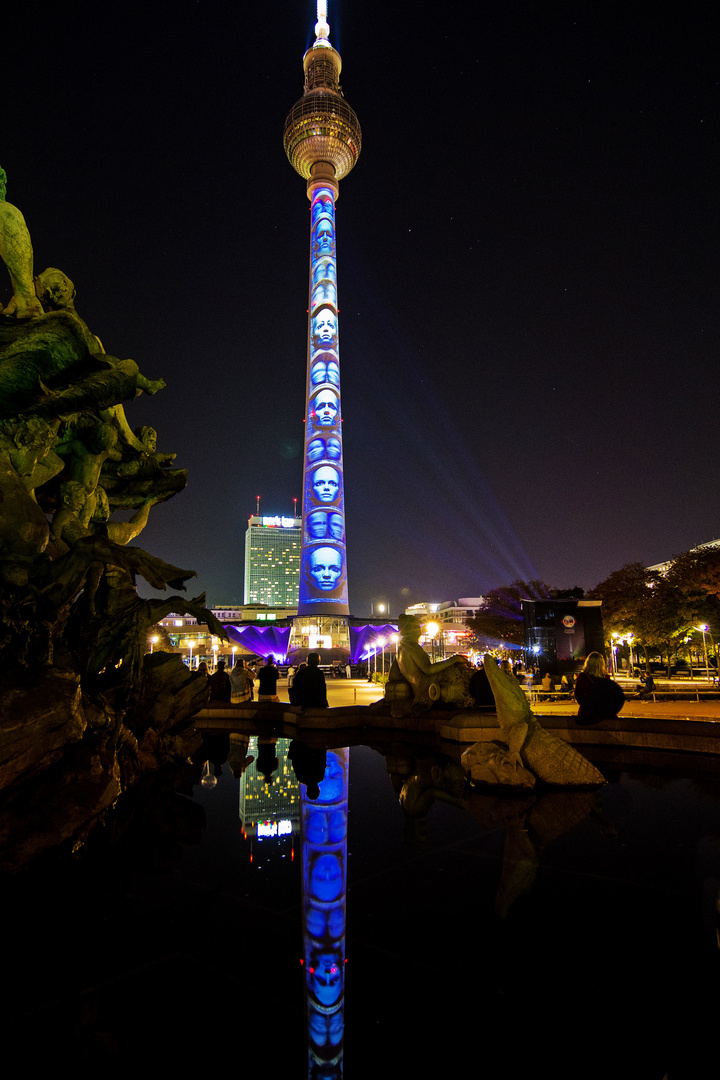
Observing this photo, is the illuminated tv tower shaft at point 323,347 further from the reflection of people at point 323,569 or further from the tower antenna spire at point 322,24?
the tower antenna spire at point 322,24

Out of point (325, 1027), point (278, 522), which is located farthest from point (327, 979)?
point (278, 522)

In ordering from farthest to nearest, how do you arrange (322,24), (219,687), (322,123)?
(322,24) → (322,123) → (219,687)

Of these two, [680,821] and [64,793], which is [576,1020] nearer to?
[680,821]

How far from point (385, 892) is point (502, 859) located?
1151 mm

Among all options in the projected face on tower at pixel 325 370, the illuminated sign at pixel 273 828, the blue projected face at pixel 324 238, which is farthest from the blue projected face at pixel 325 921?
the blue projected face at pixel 324 238

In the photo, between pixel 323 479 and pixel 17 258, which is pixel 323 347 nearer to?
pixel 323 479

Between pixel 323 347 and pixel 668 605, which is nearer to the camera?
pixel 668 605

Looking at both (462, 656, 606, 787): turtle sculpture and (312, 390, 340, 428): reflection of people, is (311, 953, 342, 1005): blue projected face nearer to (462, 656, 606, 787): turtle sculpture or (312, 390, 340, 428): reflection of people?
(462, 656, 606, 787): turtle sculpture

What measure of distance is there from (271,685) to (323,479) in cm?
3908

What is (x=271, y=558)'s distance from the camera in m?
162

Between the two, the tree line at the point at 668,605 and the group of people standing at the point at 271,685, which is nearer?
the group of people standing at the point at 271,685

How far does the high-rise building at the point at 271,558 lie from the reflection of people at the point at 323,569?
353ft

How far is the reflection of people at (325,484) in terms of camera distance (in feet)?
176

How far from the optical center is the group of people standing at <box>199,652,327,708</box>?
12.6m
